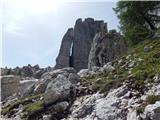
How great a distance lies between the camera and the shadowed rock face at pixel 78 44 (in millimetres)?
116625

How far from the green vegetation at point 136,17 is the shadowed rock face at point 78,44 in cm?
6227

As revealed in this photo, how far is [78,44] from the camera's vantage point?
394 ft

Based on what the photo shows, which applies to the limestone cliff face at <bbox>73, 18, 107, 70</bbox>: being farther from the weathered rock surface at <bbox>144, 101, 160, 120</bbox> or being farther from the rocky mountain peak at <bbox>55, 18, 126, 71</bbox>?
the weathered rock surface at <bbox>144, 101, 160, 120</bbox>

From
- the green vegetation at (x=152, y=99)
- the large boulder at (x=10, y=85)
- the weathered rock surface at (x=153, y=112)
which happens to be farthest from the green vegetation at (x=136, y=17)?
the weathered rock surface at (x=153, y=112)

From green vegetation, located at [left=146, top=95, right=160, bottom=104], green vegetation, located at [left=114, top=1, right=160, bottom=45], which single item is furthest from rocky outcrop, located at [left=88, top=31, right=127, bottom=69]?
green vegetation, located at [left=146, top=95, right=160, bottom=104]

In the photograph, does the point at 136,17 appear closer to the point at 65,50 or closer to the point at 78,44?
the point at 78,44

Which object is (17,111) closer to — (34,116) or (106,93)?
(34,116)

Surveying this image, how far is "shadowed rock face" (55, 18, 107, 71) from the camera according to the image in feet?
383

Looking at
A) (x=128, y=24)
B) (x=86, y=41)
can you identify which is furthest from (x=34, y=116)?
(x=86, y=41)

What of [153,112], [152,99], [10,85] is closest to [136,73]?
[152,99]

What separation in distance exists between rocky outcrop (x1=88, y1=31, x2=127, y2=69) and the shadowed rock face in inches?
1838

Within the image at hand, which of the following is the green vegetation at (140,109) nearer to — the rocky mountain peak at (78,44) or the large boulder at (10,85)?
the large boulder at (10,85)

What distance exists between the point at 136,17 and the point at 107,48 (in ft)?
45.2

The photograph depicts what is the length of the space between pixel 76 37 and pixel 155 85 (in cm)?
10043
